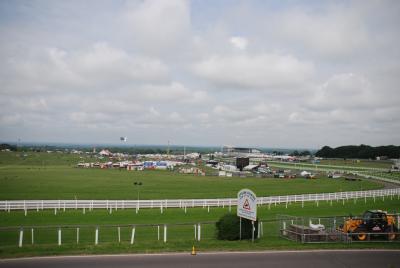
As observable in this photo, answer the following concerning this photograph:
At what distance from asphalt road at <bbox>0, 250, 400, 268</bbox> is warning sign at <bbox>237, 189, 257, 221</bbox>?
2095 mm

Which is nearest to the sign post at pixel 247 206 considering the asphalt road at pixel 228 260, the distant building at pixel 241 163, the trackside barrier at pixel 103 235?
the asphalt road at pixel 228 260

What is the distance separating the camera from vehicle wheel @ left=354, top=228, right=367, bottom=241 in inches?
754

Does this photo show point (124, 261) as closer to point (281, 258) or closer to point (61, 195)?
point (281, 258)

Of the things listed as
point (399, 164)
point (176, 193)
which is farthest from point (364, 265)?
point (399, 164)

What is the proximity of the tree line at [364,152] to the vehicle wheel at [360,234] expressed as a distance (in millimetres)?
165216

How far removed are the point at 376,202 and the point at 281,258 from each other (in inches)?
1214

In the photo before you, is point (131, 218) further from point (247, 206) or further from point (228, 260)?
point (228, 260)

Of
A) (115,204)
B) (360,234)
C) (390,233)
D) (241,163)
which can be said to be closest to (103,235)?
(115,204)

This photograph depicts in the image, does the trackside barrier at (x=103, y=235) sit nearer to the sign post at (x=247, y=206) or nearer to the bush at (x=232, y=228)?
the bush at (x=232, y=228)

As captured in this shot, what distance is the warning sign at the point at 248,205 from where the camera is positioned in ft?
57.5

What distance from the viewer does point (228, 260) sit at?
1445 cm

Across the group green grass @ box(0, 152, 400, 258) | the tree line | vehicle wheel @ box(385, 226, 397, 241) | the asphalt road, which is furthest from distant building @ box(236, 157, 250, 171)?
the tree line

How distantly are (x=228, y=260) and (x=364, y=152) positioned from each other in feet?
579

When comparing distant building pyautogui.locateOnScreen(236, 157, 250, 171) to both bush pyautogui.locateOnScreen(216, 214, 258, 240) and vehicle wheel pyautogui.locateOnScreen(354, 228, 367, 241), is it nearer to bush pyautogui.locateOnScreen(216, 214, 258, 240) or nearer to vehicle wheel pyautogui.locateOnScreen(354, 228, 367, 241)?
vehicle wheel pyautogui.locateOnScreen(354, 228, 367, 241)
